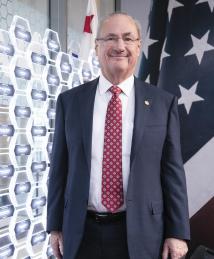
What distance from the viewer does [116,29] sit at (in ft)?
4.83

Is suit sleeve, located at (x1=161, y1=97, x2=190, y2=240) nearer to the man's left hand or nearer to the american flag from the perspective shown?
the man's left hand

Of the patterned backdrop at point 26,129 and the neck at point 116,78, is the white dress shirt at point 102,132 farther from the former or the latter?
the patterned backdrop at point 26,129

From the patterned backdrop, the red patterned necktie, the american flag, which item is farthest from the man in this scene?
the american flag

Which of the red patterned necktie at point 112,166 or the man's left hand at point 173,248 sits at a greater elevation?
the red patterned necktie at point 112,166

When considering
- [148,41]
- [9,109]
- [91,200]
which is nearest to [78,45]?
[148,41]

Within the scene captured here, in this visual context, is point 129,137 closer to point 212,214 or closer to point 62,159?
point 62,159

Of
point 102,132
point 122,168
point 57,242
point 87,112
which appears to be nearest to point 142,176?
point 122,168

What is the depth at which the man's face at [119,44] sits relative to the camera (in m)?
1.46

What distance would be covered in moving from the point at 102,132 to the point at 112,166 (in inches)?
5.9

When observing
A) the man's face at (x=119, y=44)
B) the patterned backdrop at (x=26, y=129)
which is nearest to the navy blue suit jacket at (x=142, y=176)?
the man's face at (x=119, y=44)

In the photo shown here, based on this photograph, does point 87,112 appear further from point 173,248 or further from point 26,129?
point 26,129

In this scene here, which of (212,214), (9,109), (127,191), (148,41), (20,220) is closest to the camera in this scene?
(127,191)

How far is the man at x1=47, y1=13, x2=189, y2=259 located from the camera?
1.41 meters

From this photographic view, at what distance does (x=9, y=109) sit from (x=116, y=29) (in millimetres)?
907
